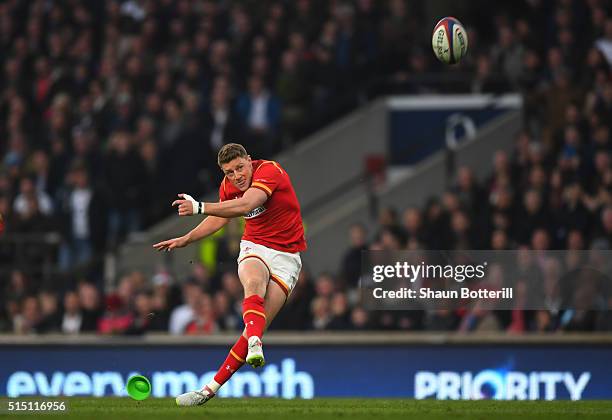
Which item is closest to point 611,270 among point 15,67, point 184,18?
point 184,18

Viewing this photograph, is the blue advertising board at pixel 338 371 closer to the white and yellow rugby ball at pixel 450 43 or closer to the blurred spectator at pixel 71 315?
the blurred spectator at pixel 71 315

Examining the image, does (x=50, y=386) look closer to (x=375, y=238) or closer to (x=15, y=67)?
(x=375, y=238)

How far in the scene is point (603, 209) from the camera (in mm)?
15984

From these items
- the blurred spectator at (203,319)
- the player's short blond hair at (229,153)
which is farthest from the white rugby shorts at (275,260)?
the blurred spectator at (203,319)

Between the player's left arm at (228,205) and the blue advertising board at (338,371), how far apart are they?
4711 millimetres

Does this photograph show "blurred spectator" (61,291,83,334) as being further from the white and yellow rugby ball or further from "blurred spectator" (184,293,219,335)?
the white and yellow rugby ball

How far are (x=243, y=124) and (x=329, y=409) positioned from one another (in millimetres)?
9175

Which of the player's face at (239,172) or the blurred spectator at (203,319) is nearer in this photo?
the player's face at (239,172)

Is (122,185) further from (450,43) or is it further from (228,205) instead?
(228,205)

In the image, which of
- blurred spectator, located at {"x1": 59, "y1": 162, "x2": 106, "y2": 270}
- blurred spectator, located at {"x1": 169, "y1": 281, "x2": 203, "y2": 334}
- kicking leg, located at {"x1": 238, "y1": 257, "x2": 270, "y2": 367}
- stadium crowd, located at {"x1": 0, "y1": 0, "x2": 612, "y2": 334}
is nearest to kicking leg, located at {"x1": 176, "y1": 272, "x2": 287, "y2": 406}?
kicking leg, located at {"x1": 238, "y1": 257, "x2": 270, "y2": 367}

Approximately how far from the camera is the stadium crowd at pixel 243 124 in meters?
16.6

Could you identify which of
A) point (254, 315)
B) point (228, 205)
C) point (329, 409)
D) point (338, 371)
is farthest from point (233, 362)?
point (338, 371)

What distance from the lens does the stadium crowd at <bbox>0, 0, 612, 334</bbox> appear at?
16.6 metres

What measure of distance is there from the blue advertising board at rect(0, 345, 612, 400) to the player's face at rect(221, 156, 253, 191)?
4592 mm
